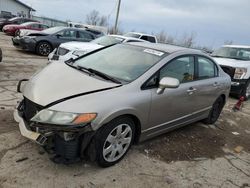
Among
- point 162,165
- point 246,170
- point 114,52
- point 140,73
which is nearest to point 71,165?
point 162,165

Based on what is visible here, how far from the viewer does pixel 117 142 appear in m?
3.37

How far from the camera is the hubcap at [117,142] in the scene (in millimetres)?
3258

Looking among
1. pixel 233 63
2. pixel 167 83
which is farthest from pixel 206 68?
pixel 233 63

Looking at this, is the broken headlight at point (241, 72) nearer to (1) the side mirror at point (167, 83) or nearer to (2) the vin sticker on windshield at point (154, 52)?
(2) the vin sticker on windshield at point (154, 52)

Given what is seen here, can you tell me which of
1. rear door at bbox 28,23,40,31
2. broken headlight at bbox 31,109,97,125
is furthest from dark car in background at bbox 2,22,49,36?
broken headlight at bbox 31,109,97,125

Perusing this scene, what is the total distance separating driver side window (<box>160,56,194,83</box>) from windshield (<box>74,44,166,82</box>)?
0.65 ft

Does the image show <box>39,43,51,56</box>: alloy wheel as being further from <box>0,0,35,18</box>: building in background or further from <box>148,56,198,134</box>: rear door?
<box>0,0,35,18</box>: building in background

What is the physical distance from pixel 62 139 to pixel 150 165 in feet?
4.39

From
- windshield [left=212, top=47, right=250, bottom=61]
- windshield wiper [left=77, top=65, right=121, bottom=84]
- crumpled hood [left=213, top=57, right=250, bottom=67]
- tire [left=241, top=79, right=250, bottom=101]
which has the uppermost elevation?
windshield [left=212, top=47, right=250, bottom=61]

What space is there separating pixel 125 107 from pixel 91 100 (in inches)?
17.2

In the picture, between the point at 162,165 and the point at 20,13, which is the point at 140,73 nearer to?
the point at 162,165

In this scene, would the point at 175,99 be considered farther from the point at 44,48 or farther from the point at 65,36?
the point at 65,36

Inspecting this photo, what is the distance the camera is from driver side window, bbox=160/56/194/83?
390 centimetres

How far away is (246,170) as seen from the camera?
13.0 ft
